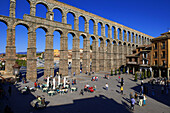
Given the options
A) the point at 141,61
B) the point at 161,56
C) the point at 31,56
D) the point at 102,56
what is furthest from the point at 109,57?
the point at 31,56

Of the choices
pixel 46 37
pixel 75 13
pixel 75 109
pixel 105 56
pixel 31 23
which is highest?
pixel 75 13

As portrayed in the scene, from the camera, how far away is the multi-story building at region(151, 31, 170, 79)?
33.8 m

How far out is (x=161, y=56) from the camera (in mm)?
35688

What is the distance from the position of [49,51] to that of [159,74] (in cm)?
3384

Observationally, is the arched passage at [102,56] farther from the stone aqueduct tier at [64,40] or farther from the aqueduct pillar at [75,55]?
the aqueduct pillar at [75,55]

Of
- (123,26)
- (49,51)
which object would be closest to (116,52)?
(123,26)

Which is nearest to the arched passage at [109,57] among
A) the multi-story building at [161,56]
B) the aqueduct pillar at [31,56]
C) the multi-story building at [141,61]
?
the multi-story building at [141,61]

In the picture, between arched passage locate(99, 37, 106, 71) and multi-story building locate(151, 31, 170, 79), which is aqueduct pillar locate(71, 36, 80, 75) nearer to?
arched passage locate(99, 37, 106, 71)

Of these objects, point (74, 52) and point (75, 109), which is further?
point (74, 52)

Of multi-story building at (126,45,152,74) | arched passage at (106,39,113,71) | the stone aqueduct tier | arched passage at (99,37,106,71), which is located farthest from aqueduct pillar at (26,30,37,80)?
arched passage at (106,39,113,71)

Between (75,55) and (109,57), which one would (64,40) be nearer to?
(75,55)

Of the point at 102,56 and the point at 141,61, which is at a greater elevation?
the point at 102,56

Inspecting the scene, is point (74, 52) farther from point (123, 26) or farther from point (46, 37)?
point (123, 26)

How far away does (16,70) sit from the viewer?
96.2 feet
